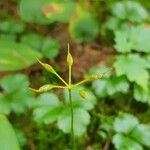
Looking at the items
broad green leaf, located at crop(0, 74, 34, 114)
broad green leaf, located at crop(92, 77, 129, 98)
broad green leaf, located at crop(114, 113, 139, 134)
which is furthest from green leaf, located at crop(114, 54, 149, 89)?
broad green leaf, located at crop(0, 74, 34, 114)

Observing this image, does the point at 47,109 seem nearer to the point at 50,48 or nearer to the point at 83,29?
the point at 50,48

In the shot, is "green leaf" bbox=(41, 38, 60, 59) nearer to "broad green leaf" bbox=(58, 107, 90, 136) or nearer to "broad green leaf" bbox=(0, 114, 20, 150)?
"broad green leaf" bbox=(58, 107, 90, 136)

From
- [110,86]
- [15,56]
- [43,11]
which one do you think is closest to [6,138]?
[110,86]

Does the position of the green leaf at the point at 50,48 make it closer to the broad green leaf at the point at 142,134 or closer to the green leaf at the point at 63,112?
the green leaf at the point at 63,112

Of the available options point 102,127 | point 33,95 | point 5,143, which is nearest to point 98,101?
point 102,127

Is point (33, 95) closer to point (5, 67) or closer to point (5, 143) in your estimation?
point (5, 67)
